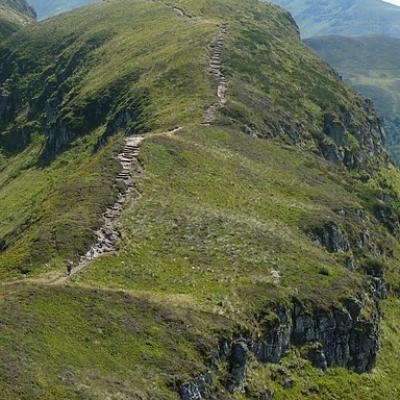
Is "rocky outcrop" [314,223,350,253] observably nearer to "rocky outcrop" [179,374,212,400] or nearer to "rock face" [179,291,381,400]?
"rock face" [179,291,381,400]

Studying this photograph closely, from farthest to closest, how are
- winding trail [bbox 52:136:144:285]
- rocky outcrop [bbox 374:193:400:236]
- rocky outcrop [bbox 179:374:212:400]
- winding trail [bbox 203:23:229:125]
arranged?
rocky outcrop [bbox 374:193:400:236] < winding trail [bbox 203:23:229:125] < winding trail [bbox 52:136:144:285] < rocky outcrop [bbox 179:374:212:400]

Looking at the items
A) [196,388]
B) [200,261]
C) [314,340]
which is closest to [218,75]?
[200,261]

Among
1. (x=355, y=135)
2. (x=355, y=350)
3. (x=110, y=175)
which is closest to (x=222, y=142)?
(x=110, y=175)

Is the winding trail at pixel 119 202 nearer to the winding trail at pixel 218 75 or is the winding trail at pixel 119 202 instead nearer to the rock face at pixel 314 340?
the winding trail at pixel 218 75

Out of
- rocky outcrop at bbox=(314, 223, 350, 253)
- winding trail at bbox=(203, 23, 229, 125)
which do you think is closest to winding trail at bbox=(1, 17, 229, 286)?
winding trail at bbox=(203, 23, 229, 125)

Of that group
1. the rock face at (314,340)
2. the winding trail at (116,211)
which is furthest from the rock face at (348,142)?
the rock face at (314,340)

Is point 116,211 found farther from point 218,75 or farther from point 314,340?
point 218,75

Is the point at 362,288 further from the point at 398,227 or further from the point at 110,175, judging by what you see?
the point at 398,227

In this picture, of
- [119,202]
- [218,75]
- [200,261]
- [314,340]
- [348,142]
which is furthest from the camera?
[348,142]
